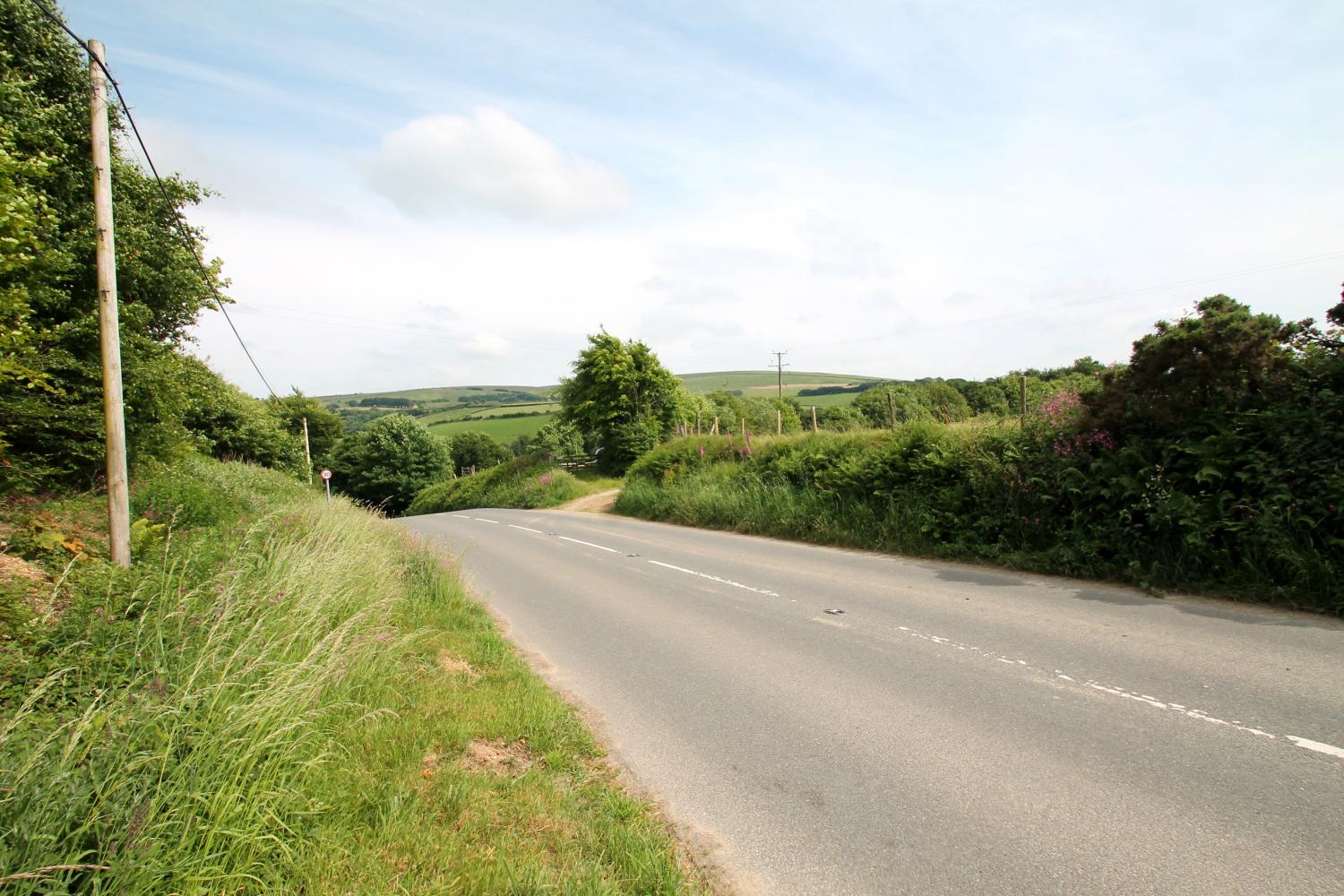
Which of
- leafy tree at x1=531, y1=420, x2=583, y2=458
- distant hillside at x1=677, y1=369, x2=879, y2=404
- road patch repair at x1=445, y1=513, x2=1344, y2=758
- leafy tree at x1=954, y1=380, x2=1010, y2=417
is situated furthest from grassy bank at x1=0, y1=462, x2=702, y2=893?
distant hillside at x1=677, y1=369, x2=879, y2=404

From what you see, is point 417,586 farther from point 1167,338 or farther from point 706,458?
point 706,458

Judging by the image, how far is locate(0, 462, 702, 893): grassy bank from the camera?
2.59 metres

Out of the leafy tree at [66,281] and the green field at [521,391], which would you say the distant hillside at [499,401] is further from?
the leafy tree at [66,281]

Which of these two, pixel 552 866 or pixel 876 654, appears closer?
pixel 552 866

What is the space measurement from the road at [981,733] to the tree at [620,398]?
27.7 metres

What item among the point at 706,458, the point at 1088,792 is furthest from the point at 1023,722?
the point at 706,458

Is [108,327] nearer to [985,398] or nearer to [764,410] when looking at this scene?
[985,398]

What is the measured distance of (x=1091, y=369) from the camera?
10.9 metres

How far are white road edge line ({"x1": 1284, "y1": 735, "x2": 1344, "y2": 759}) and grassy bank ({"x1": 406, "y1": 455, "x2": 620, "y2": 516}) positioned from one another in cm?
3023

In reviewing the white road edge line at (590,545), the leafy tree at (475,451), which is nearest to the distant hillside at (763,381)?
the leafy tree at (475,451)

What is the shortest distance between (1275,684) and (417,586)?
28.0 ft

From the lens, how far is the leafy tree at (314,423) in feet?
222

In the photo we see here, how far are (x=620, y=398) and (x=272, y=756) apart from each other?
33061 mm

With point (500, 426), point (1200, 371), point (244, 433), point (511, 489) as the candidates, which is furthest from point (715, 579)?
point (500, 426)
